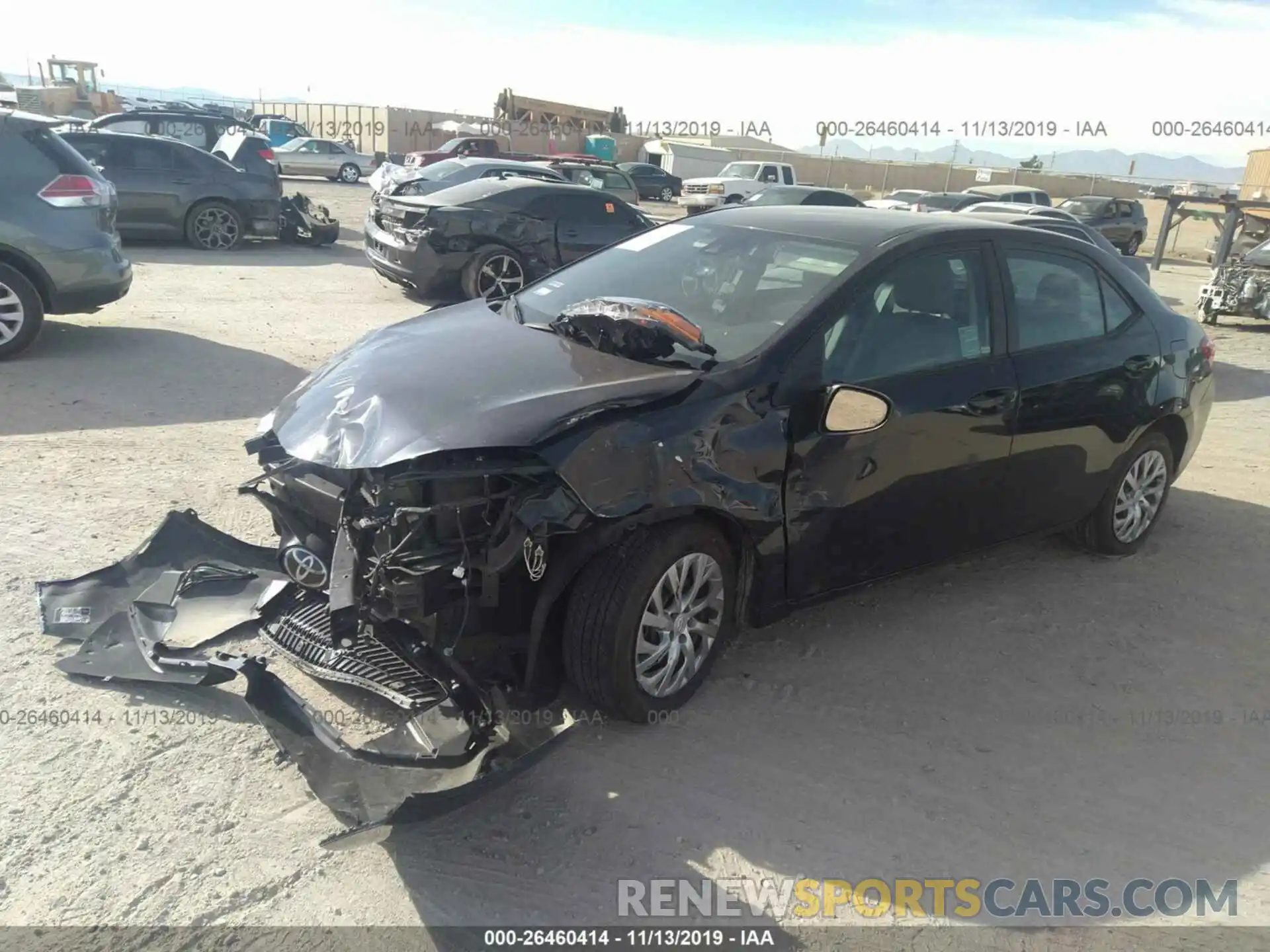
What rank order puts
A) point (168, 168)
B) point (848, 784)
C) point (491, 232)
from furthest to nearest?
1. point (168, 168)
2. point (491, 232)
3. point (848, 784)

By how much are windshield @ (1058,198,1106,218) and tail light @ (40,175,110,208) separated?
23883 mm

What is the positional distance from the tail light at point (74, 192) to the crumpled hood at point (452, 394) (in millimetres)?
4869

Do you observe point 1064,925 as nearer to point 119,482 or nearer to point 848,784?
point 848,784

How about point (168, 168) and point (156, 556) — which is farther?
point (168, 168)

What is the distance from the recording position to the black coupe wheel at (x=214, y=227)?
13.3 meters

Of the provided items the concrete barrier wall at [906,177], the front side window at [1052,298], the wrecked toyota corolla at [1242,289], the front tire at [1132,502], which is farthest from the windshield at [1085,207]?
the front side window at [1052,298]

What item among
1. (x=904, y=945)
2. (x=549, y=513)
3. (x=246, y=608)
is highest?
(x=549, y=513)

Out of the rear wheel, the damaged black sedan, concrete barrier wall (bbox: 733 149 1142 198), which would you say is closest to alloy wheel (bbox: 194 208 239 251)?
the rear wheel

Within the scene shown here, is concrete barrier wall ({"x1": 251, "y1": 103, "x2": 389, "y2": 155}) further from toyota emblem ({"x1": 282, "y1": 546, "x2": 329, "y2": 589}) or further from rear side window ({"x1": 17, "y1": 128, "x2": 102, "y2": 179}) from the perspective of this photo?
toyota emblem ({"x1": 282, "y1": 546, "x2": 329, "y2": 589})

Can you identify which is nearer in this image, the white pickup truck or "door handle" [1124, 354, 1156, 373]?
"door handle" [1124, 354, 1156, 373]

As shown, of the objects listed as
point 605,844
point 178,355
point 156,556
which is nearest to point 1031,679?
point 605,844

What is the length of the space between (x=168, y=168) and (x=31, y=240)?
262 inches

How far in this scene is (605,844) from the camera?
9.39ft

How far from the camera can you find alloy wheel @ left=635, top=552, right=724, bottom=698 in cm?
330
